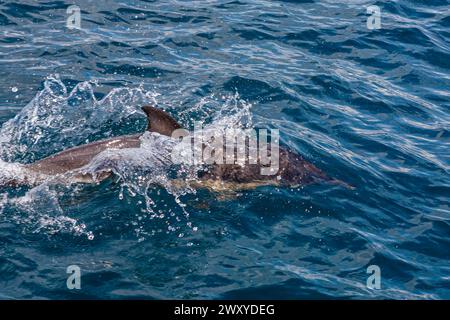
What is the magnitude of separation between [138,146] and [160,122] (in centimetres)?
52

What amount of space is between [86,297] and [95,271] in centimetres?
46

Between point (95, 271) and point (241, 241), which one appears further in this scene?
point (241, 241)

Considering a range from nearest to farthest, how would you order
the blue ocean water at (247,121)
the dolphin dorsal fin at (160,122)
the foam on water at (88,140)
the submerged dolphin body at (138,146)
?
1. the blue ocean water at (247,121)
2. the foam on water at (88,140)
3. the submerged dolphin body at (138,146)
4. the dolphin dorsal fin at (160,122)

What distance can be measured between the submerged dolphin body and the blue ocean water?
208 mm

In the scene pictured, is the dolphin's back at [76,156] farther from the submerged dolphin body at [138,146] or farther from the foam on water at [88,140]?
the foam on water at [88,140]

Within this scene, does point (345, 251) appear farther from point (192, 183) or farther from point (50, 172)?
point (50, 172)

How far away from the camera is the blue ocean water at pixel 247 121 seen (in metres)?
8.66

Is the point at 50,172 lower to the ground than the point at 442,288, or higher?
higher

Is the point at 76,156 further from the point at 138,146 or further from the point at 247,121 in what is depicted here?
the point at 247,121

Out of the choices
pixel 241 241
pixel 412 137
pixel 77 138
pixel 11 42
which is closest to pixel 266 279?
pixel 241 241

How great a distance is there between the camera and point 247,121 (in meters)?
12.5

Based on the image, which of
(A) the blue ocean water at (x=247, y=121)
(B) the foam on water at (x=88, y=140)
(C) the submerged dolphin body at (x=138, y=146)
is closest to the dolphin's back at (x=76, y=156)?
(C) the submerged dolphin body at (x=138, y=146)

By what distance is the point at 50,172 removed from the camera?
10.1 meters
